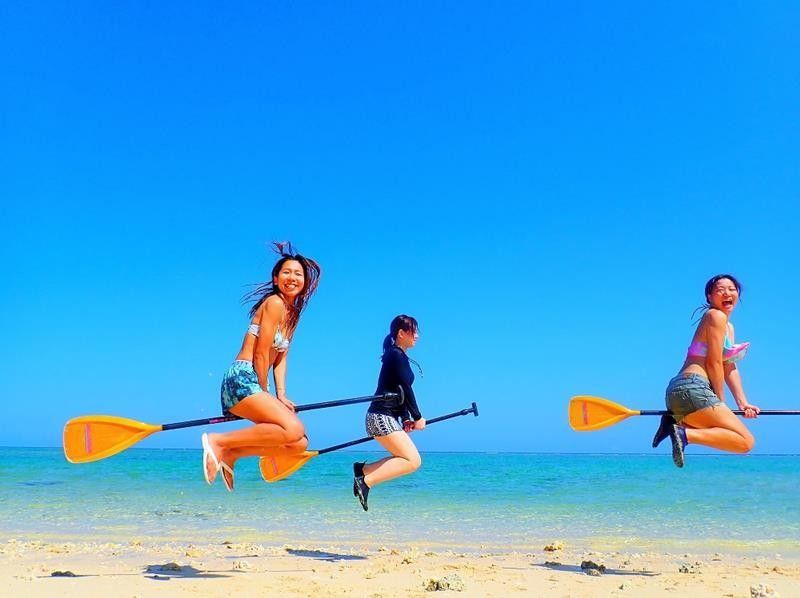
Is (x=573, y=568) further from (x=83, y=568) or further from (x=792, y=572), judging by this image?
(x=83, y=568)

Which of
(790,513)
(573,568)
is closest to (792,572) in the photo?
(573,568)

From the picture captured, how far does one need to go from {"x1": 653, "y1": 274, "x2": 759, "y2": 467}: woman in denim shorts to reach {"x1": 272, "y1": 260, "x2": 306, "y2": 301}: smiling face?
3027 mm

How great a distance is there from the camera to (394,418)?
5.99 metres

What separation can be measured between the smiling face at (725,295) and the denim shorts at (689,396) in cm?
62

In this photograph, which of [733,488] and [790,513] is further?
[733,488]

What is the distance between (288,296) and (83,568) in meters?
2.88

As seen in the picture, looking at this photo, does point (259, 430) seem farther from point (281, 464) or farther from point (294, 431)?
point (281, 464)

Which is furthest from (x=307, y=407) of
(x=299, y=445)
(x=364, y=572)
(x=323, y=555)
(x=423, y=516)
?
(x=423, y=516)

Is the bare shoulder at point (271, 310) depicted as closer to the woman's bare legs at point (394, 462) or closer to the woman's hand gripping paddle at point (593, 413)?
the woman's bare legs at point (394, 462)

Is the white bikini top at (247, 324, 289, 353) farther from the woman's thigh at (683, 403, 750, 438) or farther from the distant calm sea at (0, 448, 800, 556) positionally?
the distant calm sea at (0, 448, 800, 556)

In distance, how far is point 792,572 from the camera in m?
6.42

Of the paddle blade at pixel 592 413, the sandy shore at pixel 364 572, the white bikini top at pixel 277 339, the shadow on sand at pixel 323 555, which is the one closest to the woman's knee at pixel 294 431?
the white bikini top at pixel 277 339

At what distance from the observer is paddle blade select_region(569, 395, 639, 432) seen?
6.03 m

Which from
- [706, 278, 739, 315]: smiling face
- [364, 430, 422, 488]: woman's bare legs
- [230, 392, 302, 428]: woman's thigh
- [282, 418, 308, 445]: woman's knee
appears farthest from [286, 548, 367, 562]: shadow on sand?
[706, 278, 739, 315]: smiling face
